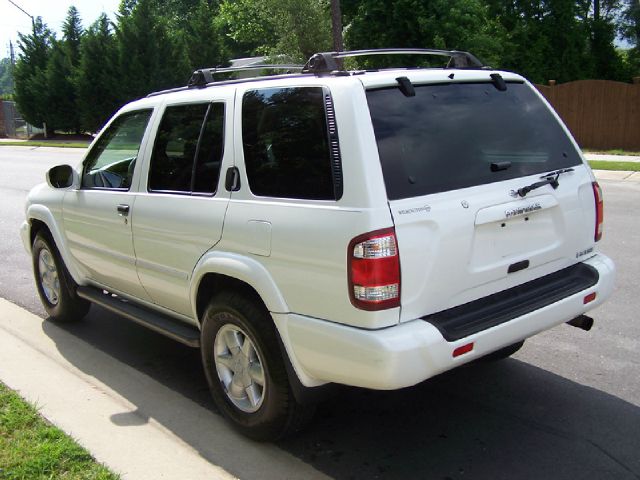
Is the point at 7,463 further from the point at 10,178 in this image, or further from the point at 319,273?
the point at 10,178

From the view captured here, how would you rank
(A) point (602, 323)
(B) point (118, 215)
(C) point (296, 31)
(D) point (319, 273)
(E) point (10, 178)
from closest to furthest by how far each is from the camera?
(D) point (319, 273), (B) point (118, 215), (A) point (602, 323), (E) point (10, 178), (C) point (296, 31)

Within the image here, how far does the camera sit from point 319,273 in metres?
2.98

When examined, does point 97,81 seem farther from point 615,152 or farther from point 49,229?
point 49,229

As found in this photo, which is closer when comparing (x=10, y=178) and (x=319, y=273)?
(x=319, y=273)

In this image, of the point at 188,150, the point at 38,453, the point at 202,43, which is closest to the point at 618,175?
the point at 188,150

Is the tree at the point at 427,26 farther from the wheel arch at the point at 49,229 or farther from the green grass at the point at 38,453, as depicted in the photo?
the green grass at the point at 38,453

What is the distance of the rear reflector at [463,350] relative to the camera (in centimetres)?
296

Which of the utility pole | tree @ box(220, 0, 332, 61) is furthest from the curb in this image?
tree @ box(220, 0, 332, 61)

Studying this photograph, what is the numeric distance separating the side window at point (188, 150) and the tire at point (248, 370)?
72 cm

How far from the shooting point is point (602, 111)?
20.3 m

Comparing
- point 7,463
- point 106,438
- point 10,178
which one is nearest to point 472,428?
point 106,438

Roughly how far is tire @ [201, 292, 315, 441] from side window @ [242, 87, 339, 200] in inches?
25.5

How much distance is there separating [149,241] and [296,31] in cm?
2650

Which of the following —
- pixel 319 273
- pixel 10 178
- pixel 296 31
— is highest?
pixel 296 31
